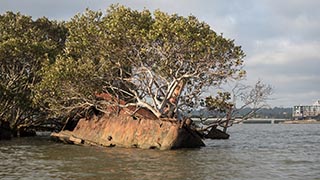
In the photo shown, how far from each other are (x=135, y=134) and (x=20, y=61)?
58.2 ft

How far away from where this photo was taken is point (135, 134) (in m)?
33.7

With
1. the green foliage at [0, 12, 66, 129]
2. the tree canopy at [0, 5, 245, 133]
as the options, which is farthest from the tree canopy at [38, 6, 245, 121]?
the green foliage at [0, 12, 66, 129]

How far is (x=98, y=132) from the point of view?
3681 centimetres

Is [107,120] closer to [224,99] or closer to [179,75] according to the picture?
[179,75]

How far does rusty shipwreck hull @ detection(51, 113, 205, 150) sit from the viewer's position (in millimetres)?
32031

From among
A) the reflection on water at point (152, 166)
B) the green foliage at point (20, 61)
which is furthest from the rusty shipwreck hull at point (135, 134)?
the green foliage at point (20, 61)

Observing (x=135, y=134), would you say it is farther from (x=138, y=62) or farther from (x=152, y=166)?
(x=152, y=166)

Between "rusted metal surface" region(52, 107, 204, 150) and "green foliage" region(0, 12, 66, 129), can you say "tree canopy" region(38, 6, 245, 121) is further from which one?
"green foliage" region(0, 12, 66, 129)

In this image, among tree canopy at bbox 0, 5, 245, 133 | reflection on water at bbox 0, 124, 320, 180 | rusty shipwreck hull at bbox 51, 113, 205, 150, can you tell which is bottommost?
reflection on water at bbox 0, 124, 320, 180

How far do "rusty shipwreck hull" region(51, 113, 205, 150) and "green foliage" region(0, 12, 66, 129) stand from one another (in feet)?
26.5

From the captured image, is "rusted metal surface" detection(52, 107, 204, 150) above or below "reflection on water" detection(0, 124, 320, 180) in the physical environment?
above

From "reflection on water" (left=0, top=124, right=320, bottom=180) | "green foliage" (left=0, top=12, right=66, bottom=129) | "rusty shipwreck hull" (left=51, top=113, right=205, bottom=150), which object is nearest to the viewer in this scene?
"reflection on water" (left=0, top=124, right=320, bottom=180)

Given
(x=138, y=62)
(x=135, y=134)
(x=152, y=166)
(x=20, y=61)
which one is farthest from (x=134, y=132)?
(x=20, y=61)

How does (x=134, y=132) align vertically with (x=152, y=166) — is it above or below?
above
